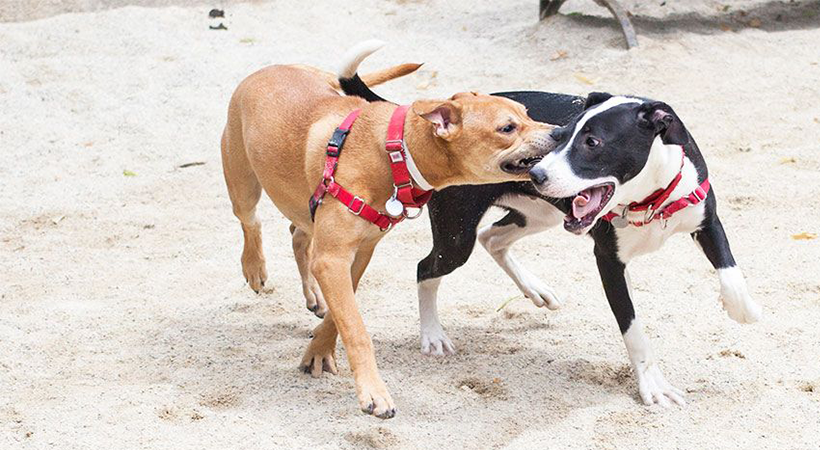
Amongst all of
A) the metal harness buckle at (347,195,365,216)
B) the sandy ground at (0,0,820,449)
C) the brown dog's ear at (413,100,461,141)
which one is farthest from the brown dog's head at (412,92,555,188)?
the sandy ground at (0,0,820,449)

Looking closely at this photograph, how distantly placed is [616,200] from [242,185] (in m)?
1.76

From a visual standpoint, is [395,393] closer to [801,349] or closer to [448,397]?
[448,397]

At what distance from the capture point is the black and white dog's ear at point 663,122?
3845mm

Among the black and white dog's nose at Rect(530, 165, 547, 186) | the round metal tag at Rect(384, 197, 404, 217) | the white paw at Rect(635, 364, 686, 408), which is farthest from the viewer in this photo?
the white paw at Rect(635, 364, 686, 408)

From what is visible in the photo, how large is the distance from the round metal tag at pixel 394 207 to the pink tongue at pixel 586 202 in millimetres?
597

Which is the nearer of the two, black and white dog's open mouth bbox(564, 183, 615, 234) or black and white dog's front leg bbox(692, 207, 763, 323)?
black and white dog's open mouth bbox(564, 183, 615, 234)

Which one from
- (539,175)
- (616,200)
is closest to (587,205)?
(616,200)

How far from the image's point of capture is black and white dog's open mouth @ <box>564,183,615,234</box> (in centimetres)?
387

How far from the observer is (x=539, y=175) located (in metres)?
3.76

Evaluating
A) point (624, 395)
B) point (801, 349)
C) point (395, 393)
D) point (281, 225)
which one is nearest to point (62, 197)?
point (281, 225)

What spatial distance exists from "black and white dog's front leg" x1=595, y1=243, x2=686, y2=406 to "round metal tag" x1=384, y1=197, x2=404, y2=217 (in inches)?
33.3

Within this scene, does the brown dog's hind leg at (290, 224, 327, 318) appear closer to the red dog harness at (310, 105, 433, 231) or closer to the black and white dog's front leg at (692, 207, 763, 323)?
the red dog harness at (310, 105, 433, 231)

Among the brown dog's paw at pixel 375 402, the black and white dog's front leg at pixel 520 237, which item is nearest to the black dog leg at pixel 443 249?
the black and white dog's front leg at pixel 520 237

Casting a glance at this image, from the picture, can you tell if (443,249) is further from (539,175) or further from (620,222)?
(539,175)
